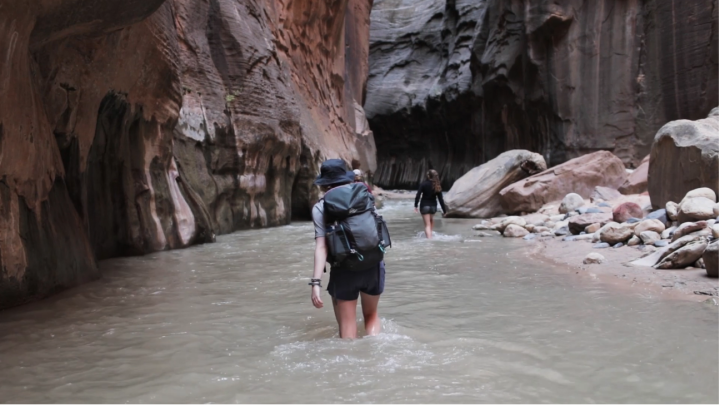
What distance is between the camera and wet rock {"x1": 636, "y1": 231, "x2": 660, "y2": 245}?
7352 millimetres

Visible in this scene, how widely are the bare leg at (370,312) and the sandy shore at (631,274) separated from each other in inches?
105

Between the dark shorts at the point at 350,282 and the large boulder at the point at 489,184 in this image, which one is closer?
the dark shorts at the point at 350,282

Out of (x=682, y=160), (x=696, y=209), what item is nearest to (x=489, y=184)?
(x=682, y=160)

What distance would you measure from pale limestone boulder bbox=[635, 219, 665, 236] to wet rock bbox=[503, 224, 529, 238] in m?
3.15

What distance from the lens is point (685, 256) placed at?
19.6 feet

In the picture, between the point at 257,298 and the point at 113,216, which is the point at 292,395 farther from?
the point at 113,216

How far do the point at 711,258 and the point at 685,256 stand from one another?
1.71 feet

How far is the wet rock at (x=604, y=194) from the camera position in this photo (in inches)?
512

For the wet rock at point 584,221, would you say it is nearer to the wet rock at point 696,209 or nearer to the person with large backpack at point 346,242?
the wet rock at point 696,209

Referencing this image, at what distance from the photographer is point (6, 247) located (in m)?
4.89

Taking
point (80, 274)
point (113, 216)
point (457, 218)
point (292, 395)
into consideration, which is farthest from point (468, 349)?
point (457, 218)

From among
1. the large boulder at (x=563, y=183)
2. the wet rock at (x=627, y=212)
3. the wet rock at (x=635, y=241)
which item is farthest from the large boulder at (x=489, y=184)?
the wet rock at (x=635, y=241)

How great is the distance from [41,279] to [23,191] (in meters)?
0.84

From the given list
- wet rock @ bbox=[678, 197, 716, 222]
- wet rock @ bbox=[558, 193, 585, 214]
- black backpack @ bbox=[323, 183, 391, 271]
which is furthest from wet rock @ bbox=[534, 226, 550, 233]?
black backpack @ bbox=[323, 183, 391, 271]
